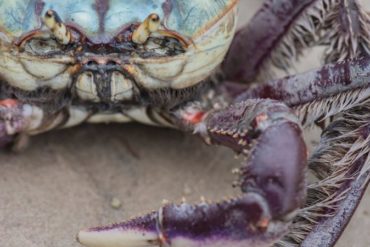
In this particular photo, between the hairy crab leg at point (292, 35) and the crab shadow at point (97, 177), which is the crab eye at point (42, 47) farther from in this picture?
the hairy crab leg at point (292, 35)

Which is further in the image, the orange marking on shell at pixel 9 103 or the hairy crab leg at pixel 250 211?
the orange marking on shell at pixel 9 103

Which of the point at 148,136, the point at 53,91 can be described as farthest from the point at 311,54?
the point at 53,91

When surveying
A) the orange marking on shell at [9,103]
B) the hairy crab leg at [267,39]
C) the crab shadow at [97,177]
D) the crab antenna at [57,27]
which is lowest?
the crab shadow at [97,177]

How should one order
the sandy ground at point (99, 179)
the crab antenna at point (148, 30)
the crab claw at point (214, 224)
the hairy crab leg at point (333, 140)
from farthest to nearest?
the sandy ground at point (99, 179) < the hairy crab leg at point (333, 140) < the crab antenna at point (148, 30) < the crab claw at point (214, 224)

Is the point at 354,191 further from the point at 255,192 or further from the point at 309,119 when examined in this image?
the point at 255,192

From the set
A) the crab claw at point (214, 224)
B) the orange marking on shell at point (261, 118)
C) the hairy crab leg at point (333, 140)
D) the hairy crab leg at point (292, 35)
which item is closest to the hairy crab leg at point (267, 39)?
the hairy crab leg at point (292, 35)

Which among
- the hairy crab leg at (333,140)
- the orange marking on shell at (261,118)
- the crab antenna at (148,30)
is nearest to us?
the orange marking on shell at (261,118)

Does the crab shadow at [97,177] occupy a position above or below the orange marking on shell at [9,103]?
below
